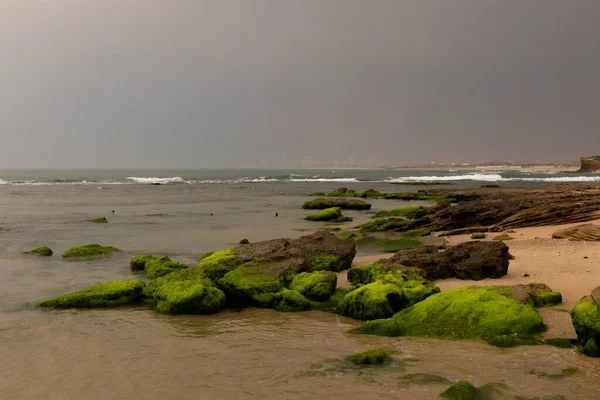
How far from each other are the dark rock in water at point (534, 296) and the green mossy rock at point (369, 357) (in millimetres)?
3439

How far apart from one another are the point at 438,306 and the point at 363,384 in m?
3.04

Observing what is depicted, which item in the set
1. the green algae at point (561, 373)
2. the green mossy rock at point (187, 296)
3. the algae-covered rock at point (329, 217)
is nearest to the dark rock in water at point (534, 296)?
the green algae at point (561, 373)

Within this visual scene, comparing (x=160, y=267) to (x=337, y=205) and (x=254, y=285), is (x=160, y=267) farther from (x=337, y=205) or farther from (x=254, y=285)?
(x=337, y=205)

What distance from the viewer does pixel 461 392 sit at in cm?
557

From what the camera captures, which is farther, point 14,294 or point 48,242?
point 48,242

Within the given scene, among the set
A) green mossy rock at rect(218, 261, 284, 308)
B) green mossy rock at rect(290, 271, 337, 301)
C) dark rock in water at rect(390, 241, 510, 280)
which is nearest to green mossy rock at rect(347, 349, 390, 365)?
green mossy rock at rect(290, 271, 337, 301)

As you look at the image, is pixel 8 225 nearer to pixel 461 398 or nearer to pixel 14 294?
pixel 14 294

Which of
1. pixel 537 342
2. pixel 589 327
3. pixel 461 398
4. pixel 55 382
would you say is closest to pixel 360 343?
pixel 461 398

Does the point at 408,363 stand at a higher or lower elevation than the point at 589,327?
lower

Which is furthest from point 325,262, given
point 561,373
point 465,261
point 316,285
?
point 561,373

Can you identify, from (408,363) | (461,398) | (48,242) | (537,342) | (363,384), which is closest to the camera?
(461,398)

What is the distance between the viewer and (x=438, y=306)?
8.42 meters

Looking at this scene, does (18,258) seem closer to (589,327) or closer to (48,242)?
(48,242)

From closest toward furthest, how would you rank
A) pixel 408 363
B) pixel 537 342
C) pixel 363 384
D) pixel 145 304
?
1. pixel 363 384
2. pixel 408 363
3. pixel 537 342
4. pixel 145 304
